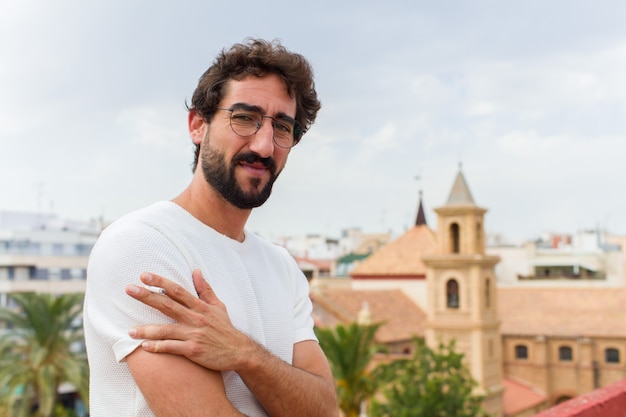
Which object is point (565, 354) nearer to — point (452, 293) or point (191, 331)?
point (452, 293)

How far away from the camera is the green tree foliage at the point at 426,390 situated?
25.5m

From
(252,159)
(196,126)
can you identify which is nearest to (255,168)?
(252,159)

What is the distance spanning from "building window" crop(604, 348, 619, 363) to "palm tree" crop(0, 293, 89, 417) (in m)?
35.7

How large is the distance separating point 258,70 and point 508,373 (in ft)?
156

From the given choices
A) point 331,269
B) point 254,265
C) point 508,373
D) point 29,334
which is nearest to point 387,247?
point 508,373

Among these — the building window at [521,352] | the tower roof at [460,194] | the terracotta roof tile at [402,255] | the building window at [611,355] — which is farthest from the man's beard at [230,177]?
the building window at [611,355]

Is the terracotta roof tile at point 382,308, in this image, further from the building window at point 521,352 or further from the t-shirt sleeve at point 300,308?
the t-shirt sleeve at point 300,308

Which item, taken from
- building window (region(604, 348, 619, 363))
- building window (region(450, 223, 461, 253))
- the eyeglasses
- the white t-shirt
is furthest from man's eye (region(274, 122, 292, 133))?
building window (region(604, 348, 619, 363))

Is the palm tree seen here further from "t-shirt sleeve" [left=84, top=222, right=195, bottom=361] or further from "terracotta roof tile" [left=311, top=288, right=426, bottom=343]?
"t-shirt sleeve" [left=84, top=222, right=195, bottom=361]

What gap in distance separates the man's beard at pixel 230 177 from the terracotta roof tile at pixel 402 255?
48300mm

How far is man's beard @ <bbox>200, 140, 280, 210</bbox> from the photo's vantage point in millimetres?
2375

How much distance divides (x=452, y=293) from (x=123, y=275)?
37.8 meters

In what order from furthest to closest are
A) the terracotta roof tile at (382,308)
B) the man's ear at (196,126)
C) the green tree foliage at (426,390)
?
the terracotta roof tile at (382,308) < the green tree foliage at (426,390) < the man's ear at (196,126)

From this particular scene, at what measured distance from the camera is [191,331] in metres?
1.99
